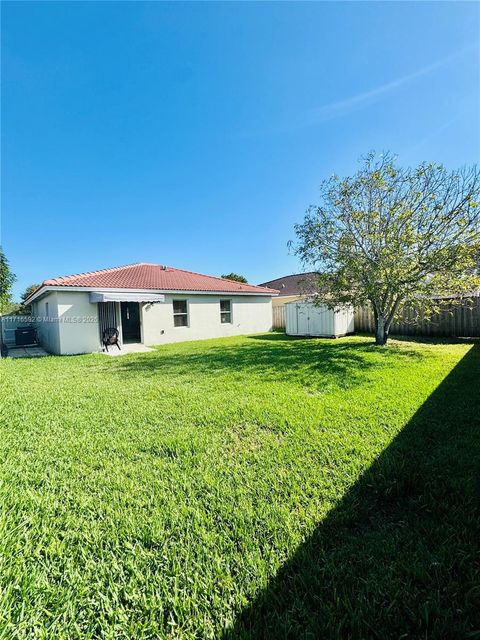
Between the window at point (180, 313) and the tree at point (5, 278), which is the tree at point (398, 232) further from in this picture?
the tree at point (5, 278)

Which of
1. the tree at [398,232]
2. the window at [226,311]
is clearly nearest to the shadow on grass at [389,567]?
the tree at [398,232]

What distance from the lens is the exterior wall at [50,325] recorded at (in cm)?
1474

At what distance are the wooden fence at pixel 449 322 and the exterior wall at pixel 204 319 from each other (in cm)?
1049

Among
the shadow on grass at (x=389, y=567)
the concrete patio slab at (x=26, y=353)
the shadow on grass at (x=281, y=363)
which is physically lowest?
the shadow on grass at (x=389, y=567)

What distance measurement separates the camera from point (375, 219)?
39.7 ft

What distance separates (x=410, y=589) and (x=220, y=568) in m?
1.46

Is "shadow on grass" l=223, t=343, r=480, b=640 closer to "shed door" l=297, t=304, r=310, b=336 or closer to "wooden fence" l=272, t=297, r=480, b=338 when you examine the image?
"wooden fence" l=272, t=297, r=480, b=338

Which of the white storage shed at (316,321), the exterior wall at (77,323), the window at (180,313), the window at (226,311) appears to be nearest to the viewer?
the exterior wall at (77,323)

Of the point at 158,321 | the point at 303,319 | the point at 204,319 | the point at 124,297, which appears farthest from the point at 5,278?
the point at 303,319

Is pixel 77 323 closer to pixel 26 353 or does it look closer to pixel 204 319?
pixel 26 353

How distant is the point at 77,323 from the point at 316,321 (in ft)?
49.9

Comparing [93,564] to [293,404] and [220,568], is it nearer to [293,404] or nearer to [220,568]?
[220,568]

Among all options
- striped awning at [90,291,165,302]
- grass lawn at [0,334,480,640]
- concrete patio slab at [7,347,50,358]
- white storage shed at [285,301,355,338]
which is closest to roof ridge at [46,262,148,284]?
striped awning at [90,291,165,302]

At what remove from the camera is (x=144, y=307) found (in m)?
17.6
